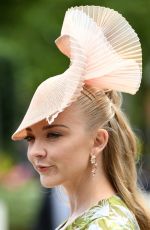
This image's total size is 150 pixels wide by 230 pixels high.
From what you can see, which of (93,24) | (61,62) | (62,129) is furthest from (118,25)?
(61,62)

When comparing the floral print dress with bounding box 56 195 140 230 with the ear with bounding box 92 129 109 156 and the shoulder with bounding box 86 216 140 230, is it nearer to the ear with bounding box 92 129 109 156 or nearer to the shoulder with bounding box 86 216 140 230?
the shoulder with bounding box 86 216 140 230

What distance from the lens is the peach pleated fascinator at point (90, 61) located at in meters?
3.32

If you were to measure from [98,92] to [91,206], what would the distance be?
43 cm

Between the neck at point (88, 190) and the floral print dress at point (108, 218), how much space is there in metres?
0.04

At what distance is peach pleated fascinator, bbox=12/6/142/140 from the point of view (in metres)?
3.32

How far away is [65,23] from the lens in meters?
3.51

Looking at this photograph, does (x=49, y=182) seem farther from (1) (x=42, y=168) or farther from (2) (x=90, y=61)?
(2) (x=90, y=61)

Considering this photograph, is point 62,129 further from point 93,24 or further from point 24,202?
point 24,202

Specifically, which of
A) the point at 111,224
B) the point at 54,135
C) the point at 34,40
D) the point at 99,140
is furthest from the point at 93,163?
the point at 34,40

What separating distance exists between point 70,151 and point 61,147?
0.12 ft

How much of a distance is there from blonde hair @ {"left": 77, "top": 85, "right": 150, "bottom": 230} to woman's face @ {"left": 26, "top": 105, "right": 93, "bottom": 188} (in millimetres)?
53

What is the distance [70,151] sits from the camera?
3402mm

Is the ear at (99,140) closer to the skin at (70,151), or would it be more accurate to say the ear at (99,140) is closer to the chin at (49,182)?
the skin at (70,151)

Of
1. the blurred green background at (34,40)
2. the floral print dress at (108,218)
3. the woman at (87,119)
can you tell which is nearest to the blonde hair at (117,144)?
the woman at (87,119)
